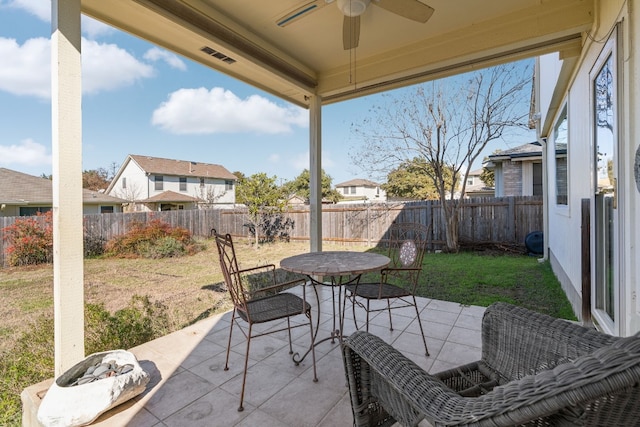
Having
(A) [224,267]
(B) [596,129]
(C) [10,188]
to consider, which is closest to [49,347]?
(A) [224,267]

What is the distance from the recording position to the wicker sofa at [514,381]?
651 millimetres

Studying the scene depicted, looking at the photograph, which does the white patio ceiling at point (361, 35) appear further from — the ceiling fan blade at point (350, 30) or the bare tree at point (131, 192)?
the bare tree at point (131, 192)

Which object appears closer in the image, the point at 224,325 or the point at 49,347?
the point at 49,347

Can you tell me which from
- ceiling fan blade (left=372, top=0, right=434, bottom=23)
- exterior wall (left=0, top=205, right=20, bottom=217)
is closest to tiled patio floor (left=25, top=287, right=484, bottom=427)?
ceiling fan blade (left=372, top=0, right=434, bottom=23)

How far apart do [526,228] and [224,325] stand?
7637mm

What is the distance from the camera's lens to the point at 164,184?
748 inches

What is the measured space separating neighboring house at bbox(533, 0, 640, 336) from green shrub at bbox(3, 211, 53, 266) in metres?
10.4

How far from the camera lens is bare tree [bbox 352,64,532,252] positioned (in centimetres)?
734

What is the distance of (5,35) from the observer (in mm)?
5098

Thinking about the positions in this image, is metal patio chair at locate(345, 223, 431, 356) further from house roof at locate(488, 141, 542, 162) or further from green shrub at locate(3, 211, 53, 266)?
green shrub at locate(3, 211, 53, 266)

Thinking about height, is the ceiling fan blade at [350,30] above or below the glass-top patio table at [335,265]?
above

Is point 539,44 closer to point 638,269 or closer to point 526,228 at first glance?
point 638,269

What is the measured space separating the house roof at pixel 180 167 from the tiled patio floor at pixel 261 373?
1825 centimetres

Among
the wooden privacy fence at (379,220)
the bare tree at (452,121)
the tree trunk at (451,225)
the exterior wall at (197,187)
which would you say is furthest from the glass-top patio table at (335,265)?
the exterior wall at (197,187)
